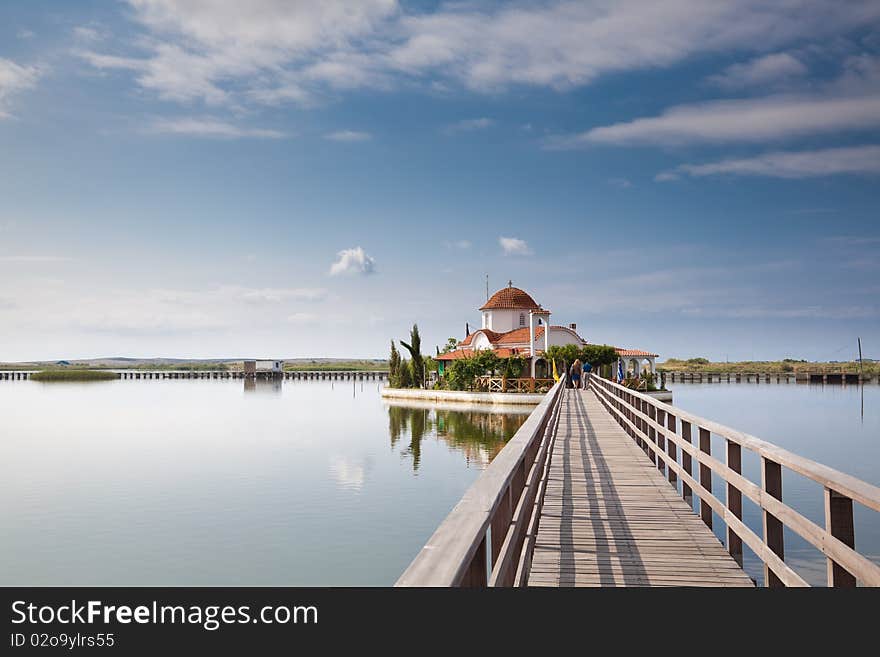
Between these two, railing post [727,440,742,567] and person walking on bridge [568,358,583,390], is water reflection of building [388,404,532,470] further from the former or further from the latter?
railing post [727,440,742,567]

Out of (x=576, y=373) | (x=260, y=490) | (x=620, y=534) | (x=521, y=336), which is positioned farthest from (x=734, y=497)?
(x=521, y=336)

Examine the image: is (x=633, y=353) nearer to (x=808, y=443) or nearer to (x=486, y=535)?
(x=808, y=443)

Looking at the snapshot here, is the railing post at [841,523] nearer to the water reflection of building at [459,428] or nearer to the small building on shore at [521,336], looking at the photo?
the water reflection of building at [459,428]

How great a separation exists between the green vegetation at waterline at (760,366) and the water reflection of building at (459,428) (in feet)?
221

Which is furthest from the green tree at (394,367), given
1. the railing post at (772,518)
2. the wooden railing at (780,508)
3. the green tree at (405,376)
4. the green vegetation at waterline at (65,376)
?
the green vegetation at waterline at (65,376)

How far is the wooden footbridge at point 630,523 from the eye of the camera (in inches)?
104

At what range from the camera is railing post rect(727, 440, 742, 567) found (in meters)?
5.19

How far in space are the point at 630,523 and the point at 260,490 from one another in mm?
14769

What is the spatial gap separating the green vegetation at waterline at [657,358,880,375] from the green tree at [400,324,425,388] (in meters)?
57.5

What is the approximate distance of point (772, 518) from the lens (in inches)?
179
